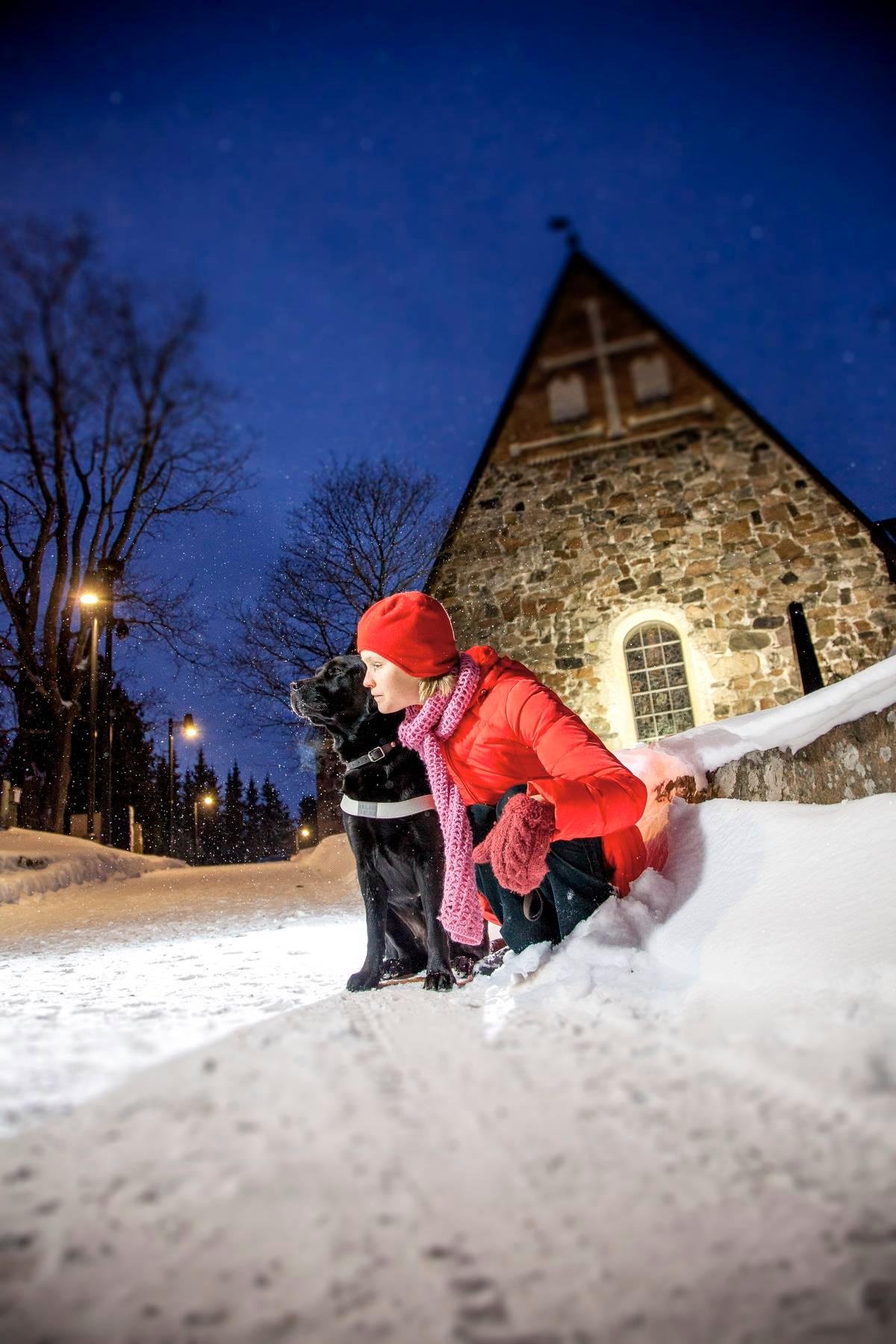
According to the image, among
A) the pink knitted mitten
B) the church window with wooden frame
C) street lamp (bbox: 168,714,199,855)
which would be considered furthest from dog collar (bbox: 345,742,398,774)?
street lamp (bbox: 168,714,199,855)

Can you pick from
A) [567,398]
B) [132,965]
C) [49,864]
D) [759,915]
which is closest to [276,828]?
[49,864]

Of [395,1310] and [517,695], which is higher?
[517,695]

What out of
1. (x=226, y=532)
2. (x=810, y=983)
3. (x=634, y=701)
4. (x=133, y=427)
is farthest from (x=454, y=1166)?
(x=226, y=532)

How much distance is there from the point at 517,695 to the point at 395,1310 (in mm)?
1566

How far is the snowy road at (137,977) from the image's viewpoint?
127cm

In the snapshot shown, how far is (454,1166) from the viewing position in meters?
0.79

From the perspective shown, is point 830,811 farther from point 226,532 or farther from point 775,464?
point 226,532

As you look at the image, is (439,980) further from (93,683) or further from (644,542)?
(93,683)

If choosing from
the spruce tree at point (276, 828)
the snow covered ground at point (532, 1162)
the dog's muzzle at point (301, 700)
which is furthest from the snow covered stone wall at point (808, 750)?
the spruce tree at point (276, 828)

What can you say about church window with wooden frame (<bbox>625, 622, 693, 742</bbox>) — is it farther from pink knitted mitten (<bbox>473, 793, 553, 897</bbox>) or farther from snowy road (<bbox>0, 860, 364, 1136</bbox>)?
pink knitted mitten (<bbox>473, 793, 553, 897</bbox>)

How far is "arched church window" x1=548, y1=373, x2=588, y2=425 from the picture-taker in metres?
7.61

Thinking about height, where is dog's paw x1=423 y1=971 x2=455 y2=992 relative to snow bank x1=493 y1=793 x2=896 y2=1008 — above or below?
below

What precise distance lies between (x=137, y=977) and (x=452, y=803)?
1518 millimetres

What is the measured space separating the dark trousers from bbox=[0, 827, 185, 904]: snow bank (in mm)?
6099
